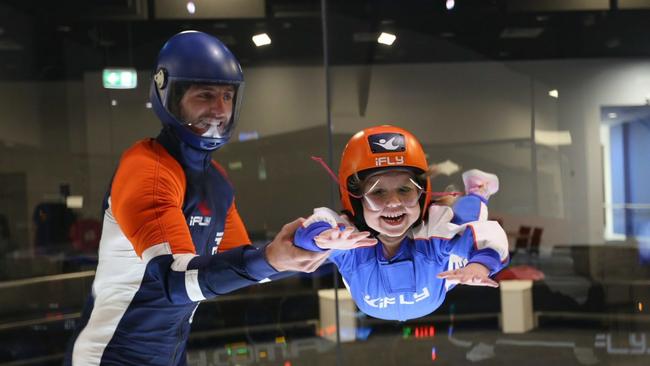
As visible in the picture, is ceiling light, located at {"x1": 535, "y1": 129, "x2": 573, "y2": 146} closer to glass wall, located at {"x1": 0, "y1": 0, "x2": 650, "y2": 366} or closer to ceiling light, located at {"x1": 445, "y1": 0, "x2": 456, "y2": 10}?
glass wall, located at {"x1": 0, "y1": 0, "x2": 650, "y2": 366}

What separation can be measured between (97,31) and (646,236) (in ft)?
10.3

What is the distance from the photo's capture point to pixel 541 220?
11.8 ft

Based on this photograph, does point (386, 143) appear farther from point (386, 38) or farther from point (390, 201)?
point (386, 38)

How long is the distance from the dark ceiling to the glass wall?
0.4 inches

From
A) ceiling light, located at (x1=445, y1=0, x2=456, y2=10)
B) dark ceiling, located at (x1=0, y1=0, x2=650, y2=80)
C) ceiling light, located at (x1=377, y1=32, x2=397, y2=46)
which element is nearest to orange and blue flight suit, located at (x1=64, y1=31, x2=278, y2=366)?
dark ceiling, located at (x1=0, y1=0, x2=650, y2=80)

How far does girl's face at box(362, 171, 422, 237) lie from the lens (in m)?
1.40

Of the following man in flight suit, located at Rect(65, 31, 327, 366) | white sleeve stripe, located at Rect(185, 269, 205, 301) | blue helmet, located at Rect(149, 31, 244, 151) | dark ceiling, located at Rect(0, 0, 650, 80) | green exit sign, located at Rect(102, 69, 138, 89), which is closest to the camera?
white sleeve stripe, located at Rect(185, 269, 205, 301)

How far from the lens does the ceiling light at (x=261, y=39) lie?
313cm

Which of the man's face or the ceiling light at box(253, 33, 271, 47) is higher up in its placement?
the ceiling light at box(253, 33, 271, 47)

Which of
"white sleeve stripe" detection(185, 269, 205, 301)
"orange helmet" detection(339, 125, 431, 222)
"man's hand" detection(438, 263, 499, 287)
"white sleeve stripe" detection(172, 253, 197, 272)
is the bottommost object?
"man's hand" detection(438, 263, 499, 287)

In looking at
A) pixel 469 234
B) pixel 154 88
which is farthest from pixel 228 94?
pixel 469 234

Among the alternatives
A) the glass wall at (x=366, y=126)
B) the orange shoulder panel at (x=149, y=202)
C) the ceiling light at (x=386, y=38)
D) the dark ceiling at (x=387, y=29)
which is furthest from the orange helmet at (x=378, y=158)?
the ceiling light at (x=386, y=38)

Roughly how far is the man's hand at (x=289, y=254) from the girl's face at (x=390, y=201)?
0.28 meters

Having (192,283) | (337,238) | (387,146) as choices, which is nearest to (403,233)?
A: (387,146)
